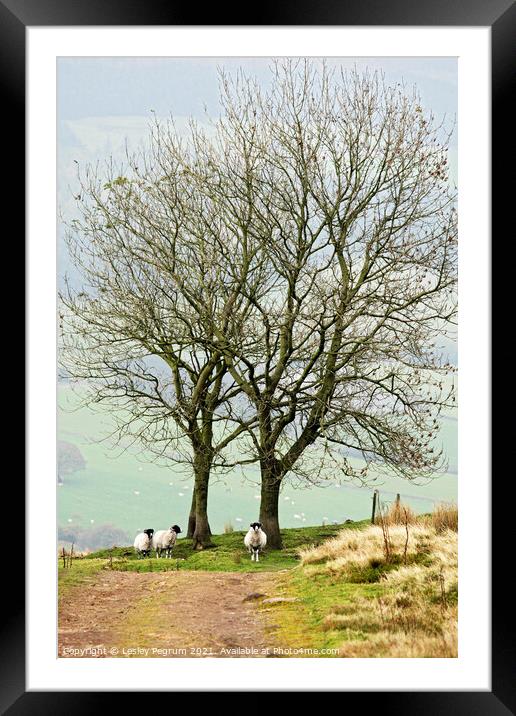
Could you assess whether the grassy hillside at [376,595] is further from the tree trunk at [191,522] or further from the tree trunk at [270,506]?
the tree trunk at [191,522]

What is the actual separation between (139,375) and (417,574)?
87.7 inches

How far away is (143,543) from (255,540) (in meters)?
0.73

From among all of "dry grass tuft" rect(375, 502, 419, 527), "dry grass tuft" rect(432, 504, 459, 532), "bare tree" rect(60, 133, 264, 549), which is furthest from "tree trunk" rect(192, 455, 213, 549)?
"dry grass tuft" rect(432, 504, 459, 532)

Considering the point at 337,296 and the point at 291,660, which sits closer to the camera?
the point at 291,660

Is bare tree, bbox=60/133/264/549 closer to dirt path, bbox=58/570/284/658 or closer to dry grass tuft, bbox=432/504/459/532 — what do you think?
dirt path, bbox=58/570/284/658

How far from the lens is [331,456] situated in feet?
15.9

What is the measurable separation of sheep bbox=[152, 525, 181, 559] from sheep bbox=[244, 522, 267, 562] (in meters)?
0.47

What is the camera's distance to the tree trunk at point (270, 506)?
189 inches

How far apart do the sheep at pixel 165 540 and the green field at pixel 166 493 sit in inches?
1.8

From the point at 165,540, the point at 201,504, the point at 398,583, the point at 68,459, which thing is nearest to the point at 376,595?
the point at 398,583

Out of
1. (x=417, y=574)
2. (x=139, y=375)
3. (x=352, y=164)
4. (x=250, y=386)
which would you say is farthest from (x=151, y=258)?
(x=417, y=574)
